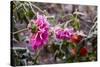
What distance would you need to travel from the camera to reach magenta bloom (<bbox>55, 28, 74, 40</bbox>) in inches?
85.1

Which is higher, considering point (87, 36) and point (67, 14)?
point (67, 14)

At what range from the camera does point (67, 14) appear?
2.19 meters

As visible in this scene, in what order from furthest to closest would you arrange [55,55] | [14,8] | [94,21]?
[94,21]
[55,55]
[14,8]

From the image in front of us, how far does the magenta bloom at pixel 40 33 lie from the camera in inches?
82.1

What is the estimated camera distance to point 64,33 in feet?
7.16

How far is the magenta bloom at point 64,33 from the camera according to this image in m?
2.16

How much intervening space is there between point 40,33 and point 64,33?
0.88 feet

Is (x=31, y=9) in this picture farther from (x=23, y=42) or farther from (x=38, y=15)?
(x=23, y=42)

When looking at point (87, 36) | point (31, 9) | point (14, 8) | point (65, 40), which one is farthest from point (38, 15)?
point (87, 36)

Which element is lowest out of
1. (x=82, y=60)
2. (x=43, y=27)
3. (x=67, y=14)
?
(x=82, y=60)

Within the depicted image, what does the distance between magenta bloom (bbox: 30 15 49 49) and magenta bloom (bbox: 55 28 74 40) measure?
12 centimetres

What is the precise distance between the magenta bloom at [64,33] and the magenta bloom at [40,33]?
4.9 inches

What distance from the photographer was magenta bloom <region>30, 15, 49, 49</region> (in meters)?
2.09

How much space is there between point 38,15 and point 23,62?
509mm
